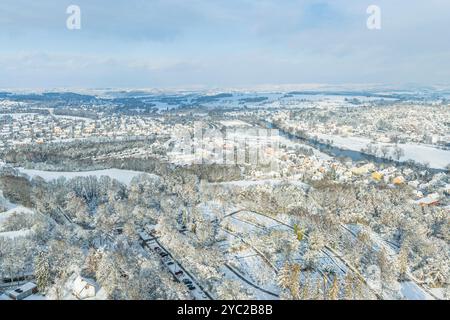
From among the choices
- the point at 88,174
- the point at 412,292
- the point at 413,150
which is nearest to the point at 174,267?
the point at 412,292

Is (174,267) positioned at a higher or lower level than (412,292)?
higher

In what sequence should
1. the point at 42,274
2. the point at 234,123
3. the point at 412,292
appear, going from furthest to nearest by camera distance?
the point at 234,123 → the point at 412,292 → the point at 42,274

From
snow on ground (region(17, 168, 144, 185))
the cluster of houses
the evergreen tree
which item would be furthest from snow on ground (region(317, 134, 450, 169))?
the evergreen tree

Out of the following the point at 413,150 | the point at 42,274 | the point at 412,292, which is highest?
the point at 413,150

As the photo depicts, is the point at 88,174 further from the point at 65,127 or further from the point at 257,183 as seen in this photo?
the point at 65,127

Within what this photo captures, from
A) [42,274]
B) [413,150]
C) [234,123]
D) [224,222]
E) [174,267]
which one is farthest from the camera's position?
[234,123]

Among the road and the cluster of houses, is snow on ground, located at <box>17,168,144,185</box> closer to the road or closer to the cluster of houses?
the road

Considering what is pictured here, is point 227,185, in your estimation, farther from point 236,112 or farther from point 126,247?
point 236,112

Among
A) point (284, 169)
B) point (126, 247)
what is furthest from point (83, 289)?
point (284, 169)
